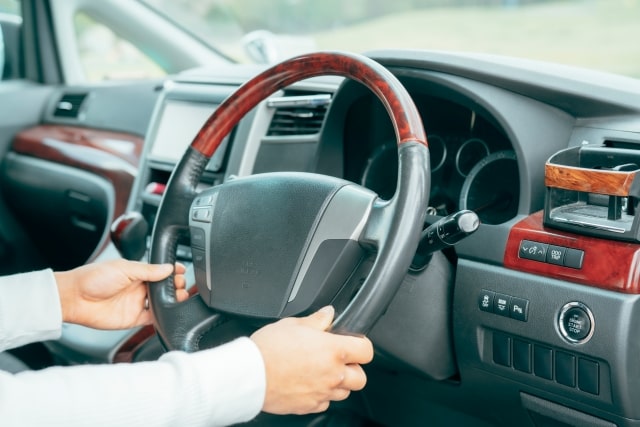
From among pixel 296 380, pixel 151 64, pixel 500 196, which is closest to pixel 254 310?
pixel 296 380

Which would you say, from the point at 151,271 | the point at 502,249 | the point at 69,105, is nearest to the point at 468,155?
the point at 502,249

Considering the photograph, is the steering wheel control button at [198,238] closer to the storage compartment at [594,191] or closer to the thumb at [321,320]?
the thumb at [321,320]

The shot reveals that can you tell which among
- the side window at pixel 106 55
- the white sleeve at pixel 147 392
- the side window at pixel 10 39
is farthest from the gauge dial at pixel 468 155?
the side window at pixel 10 39

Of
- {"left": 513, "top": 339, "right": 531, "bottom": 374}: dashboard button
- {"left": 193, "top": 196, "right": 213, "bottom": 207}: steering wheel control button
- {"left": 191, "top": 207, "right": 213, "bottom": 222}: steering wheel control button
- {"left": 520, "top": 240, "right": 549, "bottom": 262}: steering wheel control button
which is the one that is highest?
{"left": 193, "top": 196, "right": 213, "bottom": 207}: steering wheel control button

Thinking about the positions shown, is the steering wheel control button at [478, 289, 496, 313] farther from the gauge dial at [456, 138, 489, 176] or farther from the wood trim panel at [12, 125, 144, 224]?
the wood trim panel at [12, 125, 144, 224]

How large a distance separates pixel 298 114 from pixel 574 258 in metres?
0.72

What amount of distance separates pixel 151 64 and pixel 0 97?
530 mm

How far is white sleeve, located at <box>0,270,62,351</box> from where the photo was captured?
1.22 metres

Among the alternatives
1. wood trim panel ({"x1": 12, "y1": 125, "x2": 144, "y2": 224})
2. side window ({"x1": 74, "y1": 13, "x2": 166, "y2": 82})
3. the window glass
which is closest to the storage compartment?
wood trim panel ({"x1": 12, "y1": 125, "x2": 144, "y2": 224})

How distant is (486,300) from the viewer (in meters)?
1.23

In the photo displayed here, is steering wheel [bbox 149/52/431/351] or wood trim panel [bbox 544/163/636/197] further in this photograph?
wood trim panel [bbox 544/163/636/197]

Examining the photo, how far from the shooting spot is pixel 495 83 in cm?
126

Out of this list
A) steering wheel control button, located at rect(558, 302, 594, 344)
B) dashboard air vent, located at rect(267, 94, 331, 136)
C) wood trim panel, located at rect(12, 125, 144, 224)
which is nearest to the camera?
steering wheel control button, located at rect(558, 302, 594, 344)

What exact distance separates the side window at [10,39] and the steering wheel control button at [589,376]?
2467 millimetres
